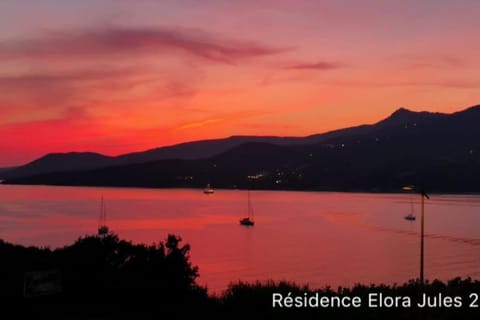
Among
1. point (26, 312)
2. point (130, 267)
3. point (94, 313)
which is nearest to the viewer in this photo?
point (26, 312)

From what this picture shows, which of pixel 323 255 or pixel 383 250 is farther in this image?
pixel 383 250

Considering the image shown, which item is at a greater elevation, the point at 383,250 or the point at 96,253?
the point at 96,253

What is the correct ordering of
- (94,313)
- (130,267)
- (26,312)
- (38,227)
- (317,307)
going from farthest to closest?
(38,227) < (130,267) < (94,313) < (26,312) < (317,307)

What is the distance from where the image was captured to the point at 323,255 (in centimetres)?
7094

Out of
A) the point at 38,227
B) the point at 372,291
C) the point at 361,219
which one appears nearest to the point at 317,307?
the point at 372,291

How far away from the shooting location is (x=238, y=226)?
116000 mm

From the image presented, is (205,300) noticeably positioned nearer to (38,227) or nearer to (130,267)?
(130,267)

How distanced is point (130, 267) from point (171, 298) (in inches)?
91.2

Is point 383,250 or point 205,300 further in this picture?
point 383,250

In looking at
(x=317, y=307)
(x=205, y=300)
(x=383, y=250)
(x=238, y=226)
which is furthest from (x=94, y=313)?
(x=238, y=226)

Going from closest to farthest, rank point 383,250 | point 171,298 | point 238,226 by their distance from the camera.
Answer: point 171,298 < point 383,250 < point 238,226

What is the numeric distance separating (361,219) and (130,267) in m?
123

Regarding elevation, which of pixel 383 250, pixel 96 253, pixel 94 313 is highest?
pixel 96 253

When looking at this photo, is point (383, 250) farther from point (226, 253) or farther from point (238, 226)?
point (238, 226)
